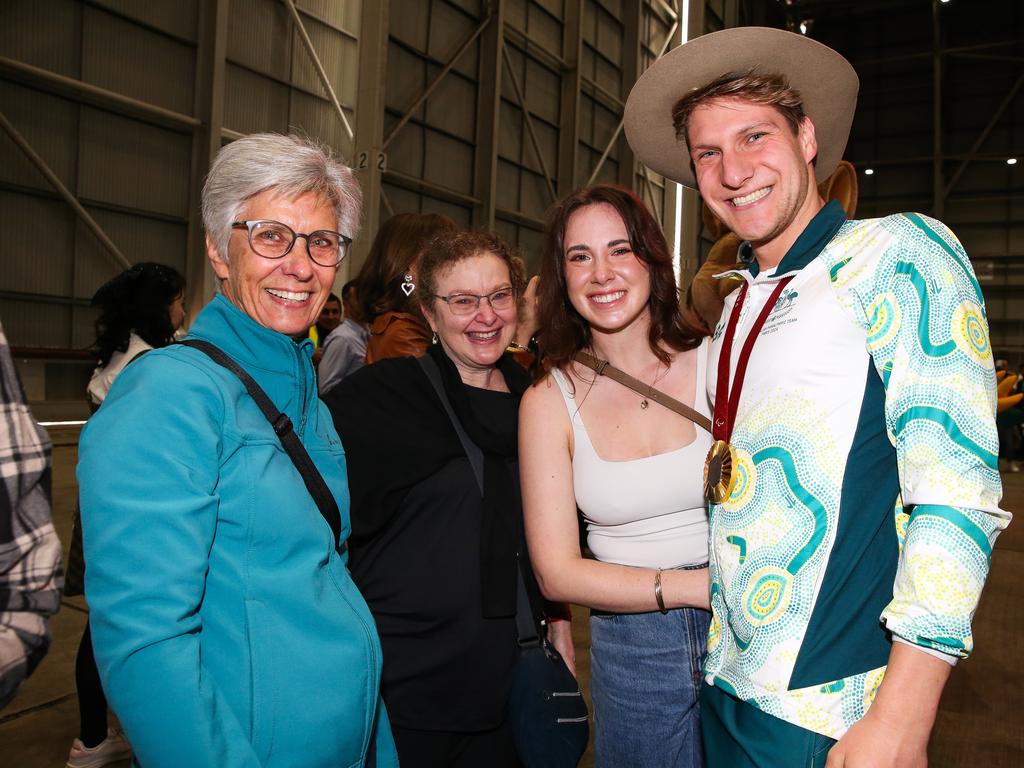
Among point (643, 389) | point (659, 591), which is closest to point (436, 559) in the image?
point (659, 591)

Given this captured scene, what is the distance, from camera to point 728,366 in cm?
131

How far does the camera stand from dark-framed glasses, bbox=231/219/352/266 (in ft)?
4.20

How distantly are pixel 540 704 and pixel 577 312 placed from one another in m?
0.91

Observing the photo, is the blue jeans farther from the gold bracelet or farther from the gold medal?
the gold medal

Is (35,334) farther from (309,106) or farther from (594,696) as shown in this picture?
(594,696)

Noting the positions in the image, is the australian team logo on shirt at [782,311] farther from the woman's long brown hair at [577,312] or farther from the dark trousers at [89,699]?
the dark trousers at [89,699]

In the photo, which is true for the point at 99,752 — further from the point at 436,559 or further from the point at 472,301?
the point at 472,301

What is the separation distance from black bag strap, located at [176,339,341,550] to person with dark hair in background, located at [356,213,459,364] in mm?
1110

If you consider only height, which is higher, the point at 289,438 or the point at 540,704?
the point at 289,438

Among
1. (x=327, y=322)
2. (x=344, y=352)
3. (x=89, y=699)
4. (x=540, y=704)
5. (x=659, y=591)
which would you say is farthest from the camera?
(x=327, y=322)

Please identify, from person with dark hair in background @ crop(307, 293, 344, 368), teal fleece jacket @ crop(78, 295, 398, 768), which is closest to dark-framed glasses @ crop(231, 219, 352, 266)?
teal fleece jacket @ crop(78, 295, 398, 768)

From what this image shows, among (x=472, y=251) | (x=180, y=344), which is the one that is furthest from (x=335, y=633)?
(x=472, y=251)

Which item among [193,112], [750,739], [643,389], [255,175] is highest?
[193,112]

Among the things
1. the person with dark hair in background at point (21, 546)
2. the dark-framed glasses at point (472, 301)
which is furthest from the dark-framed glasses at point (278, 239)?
the dark-framed glasses at point (472, 301)
